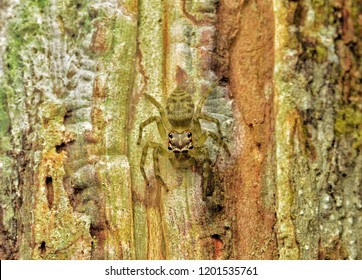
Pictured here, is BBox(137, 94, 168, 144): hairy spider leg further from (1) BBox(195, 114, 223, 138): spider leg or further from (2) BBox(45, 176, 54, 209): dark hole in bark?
(2) BBox(45, 176, 54, 209): dark hole in bark

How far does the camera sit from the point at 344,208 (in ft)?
7.03

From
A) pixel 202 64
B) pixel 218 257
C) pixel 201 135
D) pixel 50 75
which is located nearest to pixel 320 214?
pixel 218 257

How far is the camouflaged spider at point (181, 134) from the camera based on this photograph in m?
2.40

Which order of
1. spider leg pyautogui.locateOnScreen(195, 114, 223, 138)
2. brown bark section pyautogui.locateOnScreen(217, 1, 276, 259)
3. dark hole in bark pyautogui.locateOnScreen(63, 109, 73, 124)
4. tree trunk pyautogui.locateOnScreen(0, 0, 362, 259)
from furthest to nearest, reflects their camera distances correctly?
dark hole in bark pyautogui.locateOnScreen(63, 109, 73, 124) < spider leg pyautogui.locateOnScreen(195, 114, 223, 138) < brown bark section pyautogui.locateOnScreen(217, 1, 276, 259) < tree trunk pyautogui.locateOnScreen(0, 0, 362, 259)

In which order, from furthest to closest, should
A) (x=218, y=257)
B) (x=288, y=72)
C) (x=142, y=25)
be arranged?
(x=142, y=25) < (x=218, y=257) < (x=288, y=72)

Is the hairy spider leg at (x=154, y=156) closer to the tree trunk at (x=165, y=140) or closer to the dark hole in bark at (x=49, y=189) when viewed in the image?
the tree trunk at (x=165, y=140)

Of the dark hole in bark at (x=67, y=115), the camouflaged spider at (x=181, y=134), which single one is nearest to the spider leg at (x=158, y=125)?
the camouflaged spider at (x=181, y=134)

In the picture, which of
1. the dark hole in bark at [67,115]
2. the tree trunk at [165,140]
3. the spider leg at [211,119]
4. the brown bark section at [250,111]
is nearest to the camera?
the tree trunk at [165,140]

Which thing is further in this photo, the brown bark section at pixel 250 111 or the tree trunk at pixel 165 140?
the brown bark section at pixel 250 111

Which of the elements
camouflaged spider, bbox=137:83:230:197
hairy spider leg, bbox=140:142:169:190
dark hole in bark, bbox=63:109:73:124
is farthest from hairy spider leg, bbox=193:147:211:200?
dark hole in bark, bbox=63:109:73:124

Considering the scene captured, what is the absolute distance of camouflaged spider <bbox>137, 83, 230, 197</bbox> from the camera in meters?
2.40

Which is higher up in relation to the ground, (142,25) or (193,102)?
(142,25)
